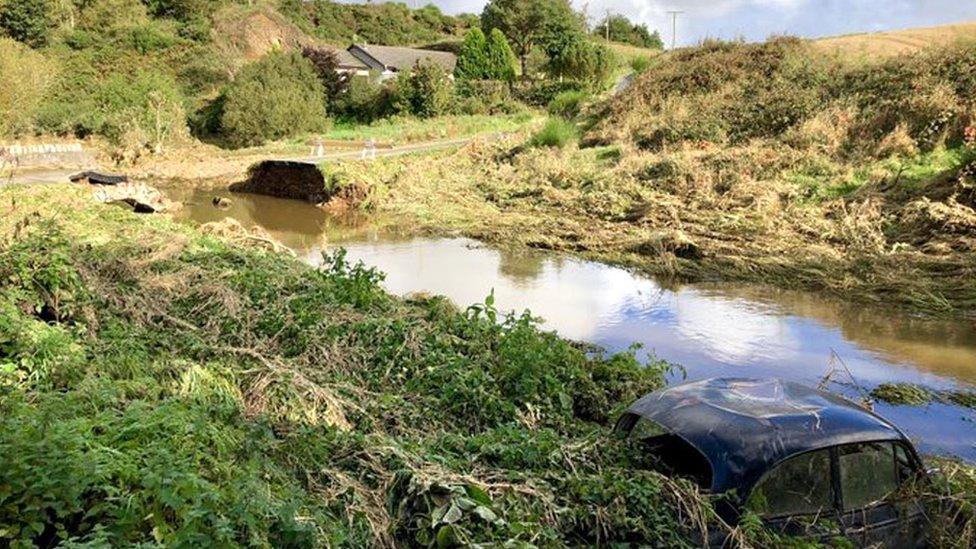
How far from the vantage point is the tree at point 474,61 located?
183ft

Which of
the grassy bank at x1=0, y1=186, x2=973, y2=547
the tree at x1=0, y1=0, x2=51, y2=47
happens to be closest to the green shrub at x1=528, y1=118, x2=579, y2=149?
the grassy bank at x1=0, y1=186, x2=973, y2=547

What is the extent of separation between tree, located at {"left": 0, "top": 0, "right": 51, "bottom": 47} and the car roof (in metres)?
62.1

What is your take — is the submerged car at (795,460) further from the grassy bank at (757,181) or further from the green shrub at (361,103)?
the green shrub at (361,103)

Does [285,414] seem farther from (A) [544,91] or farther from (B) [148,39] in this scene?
(B) [148,39]

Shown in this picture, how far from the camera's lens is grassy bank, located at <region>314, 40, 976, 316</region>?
48.3 ft

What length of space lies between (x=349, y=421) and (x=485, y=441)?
1.54 meters

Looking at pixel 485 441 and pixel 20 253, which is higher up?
pixel 20 253

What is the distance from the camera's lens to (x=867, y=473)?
4.71m

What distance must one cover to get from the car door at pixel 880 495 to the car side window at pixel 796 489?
123 mm

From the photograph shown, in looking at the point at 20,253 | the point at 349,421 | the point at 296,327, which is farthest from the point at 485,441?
the point at 20,253

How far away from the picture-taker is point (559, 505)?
454 cm

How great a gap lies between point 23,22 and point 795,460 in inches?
2544

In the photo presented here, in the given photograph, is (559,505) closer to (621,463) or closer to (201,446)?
(621,463)

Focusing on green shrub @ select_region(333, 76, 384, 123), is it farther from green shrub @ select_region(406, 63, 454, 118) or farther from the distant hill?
the distant hill
